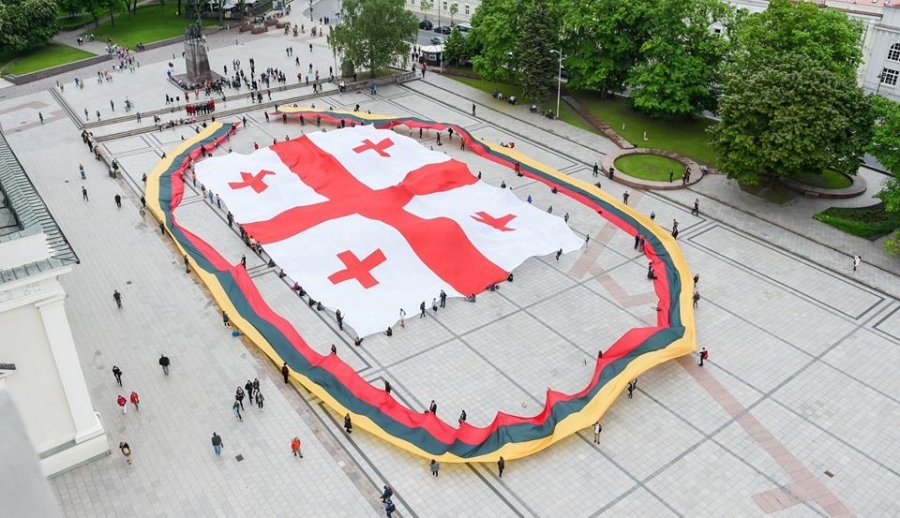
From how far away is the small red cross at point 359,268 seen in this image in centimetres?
3828

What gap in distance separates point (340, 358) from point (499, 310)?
8.45 meters

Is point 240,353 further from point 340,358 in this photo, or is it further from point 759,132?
point 759,132

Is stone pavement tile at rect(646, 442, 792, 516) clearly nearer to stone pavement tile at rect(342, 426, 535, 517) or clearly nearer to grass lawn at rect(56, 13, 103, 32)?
stone pavement tile at rect(342, 426, 535, 517)

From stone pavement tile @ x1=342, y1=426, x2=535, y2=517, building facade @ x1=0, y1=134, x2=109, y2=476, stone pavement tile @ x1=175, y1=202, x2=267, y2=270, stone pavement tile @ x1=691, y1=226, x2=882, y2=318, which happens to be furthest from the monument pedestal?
stone pavement tile @ x1=342, y1=426, x2=535, y2=517

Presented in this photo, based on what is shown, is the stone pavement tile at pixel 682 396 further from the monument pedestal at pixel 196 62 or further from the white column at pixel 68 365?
the monument pedestal at pixel 196 62

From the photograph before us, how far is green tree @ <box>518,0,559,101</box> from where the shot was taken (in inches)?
2360

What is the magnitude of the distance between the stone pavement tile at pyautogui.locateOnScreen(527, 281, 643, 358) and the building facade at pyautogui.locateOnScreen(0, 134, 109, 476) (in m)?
20.4

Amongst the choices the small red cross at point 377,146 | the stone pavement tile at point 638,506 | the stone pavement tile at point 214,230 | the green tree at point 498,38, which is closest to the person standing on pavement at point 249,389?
the stone pavement tile at point 214,230

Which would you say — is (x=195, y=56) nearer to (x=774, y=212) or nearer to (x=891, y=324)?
(x=774, y=212)

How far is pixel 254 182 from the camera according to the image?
47.3 metres

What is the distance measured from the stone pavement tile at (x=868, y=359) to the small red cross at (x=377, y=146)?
29.5 meters

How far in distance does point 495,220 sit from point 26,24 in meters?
63.1

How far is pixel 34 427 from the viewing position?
2669 centimetres

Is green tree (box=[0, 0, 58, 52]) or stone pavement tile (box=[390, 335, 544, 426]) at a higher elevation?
green tree (box=[0, 0, 58, 52])
